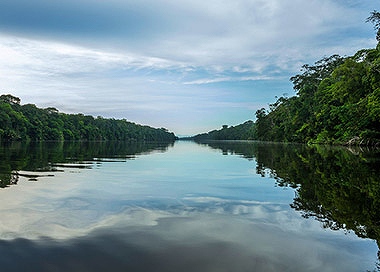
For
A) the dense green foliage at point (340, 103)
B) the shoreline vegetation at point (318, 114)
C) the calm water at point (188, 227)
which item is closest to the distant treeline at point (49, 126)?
the shoreline vegetation at point (318, 114)

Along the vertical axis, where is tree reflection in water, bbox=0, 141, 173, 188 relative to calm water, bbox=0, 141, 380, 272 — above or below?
above

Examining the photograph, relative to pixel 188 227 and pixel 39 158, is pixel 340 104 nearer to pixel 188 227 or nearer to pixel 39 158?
pixel 39 158

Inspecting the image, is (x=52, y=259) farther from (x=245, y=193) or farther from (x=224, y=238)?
(x=245, y=193)

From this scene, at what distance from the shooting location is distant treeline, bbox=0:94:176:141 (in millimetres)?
89175

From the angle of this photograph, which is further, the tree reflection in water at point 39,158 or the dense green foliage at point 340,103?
the dense green foliage at point 340,103

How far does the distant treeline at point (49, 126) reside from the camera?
293 feet

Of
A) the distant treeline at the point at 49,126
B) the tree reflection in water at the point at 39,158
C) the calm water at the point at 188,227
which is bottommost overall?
the calm water at the point at 188,227

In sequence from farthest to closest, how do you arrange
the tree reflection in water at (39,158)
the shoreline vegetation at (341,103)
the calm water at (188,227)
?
the shoreline vegetation at (341,103), the tree reflection in water at (39,158), the calm water at (188,227)

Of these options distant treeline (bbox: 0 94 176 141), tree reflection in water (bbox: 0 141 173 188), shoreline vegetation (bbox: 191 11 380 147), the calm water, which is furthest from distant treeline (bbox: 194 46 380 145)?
distant treeline (bbox: 0 94 176 141)

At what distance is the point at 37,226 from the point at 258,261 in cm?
341

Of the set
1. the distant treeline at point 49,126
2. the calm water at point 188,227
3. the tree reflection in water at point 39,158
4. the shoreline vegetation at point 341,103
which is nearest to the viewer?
the calm water at point 188,227

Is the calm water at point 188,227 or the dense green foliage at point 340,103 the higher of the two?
the dense green foliage at point 340,103

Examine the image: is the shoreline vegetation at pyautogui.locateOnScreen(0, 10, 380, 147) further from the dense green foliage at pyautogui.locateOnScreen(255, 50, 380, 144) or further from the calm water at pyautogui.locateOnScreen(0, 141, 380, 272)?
the calm water at pyautogui.locateOnScreen(0, 141, 380, 272)

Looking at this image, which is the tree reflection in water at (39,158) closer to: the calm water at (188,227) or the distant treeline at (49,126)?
the calm water at (188,227)
